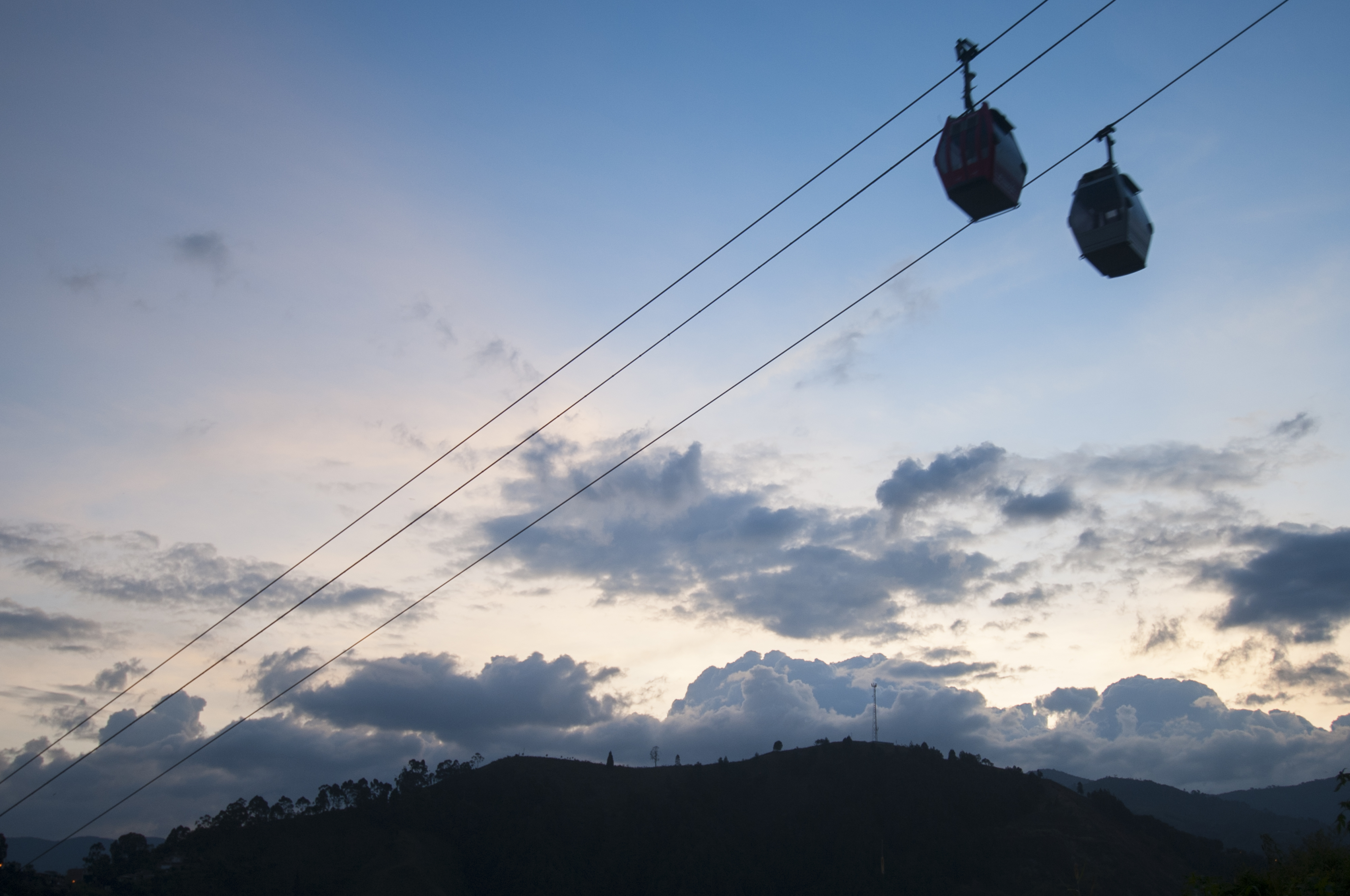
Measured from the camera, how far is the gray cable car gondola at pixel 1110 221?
63.0 feet

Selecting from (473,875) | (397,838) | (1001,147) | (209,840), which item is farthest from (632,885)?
(1001,147)

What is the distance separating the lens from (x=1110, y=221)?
19312 mm

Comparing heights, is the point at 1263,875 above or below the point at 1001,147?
below

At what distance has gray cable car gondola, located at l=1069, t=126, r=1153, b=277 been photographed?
1920cm

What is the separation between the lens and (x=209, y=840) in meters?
176

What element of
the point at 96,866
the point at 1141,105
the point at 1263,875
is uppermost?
the point at 1141,105

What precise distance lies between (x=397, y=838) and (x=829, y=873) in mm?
95140

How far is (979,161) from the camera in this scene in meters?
18.7

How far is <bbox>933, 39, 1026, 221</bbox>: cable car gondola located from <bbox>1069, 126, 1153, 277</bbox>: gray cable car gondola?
150 cm

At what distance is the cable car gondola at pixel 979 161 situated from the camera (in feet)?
61.3

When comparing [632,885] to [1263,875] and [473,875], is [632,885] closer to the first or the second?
[473,875]

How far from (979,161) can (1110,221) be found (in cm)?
328

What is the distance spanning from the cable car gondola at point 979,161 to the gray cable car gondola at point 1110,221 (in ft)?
4.91

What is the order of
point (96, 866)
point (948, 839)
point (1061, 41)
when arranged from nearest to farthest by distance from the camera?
point (1061, 41)
point (96, 866)
point (948, 839)
